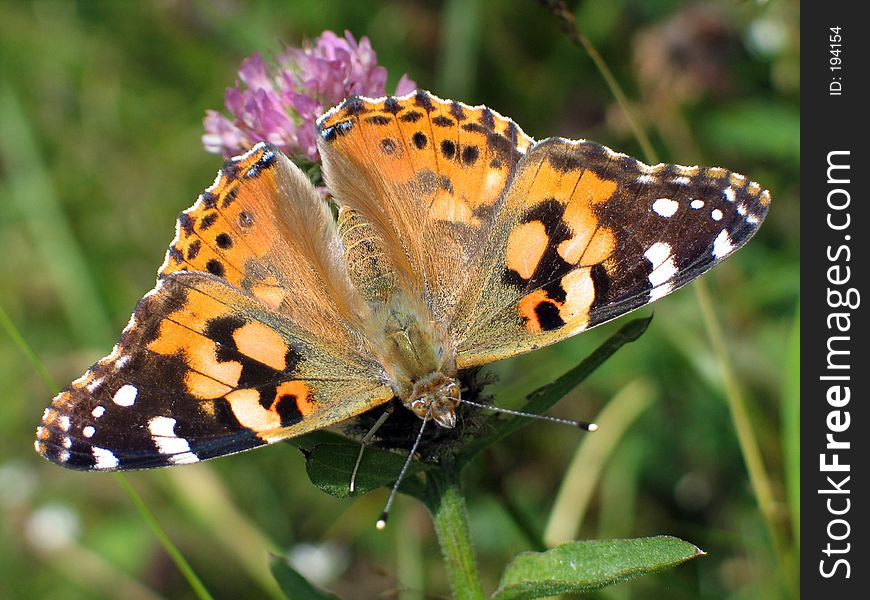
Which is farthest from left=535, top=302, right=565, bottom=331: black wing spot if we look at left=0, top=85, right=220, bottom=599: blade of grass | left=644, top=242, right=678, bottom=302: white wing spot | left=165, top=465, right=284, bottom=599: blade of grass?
left=0, top=85, right=220, bottom=599: blade of grass

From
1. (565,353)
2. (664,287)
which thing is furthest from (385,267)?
(565,353)

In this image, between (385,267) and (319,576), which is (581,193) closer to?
(385,267)

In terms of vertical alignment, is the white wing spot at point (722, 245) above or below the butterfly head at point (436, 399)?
above

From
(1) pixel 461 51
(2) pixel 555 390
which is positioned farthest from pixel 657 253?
(1) pixel 461 51

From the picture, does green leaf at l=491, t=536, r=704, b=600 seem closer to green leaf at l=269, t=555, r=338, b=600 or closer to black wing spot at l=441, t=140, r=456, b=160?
green leaf at l=269, t=555, r=338, b=600

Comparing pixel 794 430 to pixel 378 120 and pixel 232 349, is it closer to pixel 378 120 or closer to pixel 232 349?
pixel 378 120

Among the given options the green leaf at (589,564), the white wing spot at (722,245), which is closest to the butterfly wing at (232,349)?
the green leaf at (589,564)

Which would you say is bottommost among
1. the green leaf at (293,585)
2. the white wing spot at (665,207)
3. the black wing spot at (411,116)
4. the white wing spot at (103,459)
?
the green leaf at (293,585)

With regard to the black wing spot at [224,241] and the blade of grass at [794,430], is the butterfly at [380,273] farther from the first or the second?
the blade of grass at [794,430]
